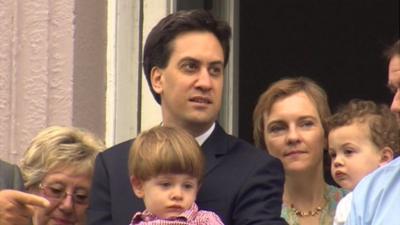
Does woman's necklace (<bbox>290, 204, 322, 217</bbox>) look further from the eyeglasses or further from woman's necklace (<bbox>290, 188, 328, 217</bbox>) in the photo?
the eyeglasses

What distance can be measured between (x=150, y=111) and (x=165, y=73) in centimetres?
106

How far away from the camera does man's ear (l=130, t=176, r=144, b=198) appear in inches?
169

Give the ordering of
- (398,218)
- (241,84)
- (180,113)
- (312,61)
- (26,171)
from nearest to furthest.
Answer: (398,218)
(180,113)
(26,171)
(241,84)
(312,61)

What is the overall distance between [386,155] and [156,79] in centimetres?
91

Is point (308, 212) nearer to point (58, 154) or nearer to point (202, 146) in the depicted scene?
point (202, 146)

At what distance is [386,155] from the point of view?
4988mm

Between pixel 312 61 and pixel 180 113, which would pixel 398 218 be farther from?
pixel 312 61

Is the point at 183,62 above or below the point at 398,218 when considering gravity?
above

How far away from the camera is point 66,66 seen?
5496 mm

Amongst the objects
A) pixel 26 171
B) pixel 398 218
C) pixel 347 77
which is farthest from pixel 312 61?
pixel 398 218

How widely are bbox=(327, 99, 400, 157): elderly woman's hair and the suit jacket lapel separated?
662 mm

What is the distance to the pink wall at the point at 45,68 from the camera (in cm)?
550

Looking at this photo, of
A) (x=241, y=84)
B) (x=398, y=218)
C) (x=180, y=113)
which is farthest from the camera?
(x=241, y=84)

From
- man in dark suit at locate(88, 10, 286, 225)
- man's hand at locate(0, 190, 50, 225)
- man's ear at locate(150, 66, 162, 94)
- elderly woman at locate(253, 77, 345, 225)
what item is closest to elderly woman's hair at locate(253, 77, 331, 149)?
elderly woman at locate(253, 77, 345, 225)
